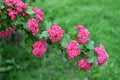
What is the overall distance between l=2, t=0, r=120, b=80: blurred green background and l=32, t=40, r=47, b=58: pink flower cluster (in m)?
0.40

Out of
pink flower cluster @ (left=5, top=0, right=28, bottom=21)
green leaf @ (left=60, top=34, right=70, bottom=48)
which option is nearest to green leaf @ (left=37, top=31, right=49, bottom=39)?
A: green leaf @ (left=60, top=34, right=70, bottom=48)

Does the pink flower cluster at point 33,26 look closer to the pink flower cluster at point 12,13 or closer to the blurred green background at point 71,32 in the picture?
the pink flower cluster at point 12,13

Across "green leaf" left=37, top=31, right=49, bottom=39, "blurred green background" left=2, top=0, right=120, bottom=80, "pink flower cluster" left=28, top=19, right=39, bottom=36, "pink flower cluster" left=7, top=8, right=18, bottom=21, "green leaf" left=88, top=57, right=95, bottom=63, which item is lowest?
"blurred green background" left=2, top=0, right=120, bottom=80

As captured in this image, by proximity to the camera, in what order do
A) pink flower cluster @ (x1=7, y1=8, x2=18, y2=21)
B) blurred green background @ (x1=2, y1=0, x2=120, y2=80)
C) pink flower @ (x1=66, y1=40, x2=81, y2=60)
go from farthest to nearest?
blurred green background @ (x1=2, y1=0, x2=120, y2=80) < pink flower cluster @ (x1=7, y1=8, x2=18, y2=21) < pink flower @ (x1=66, y1=40, x2=81, y2=60)

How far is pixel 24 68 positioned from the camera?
458 centimetres

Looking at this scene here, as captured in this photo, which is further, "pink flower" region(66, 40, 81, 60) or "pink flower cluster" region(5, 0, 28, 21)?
"pink flower cluster" region(5, 0, 28, 21)

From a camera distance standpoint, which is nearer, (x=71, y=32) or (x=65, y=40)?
(x=65, y=40)

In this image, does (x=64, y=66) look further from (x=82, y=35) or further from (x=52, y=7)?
(x=52, y=7)

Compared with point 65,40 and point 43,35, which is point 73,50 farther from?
point 43,35

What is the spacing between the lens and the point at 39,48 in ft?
10.8

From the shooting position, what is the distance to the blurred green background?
4422 millimetres

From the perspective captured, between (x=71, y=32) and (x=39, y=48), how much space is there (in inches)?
15.7

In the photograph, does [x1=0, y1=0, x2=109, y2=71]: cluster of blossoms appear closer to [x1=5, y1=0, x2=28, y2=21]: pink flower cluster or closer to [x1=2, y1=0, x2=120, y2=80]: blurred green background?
[x1=5, y1=0, x2=28, y2=21]: pink flower cluster

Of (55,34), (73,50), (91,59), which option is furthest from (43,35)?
(91,59)
